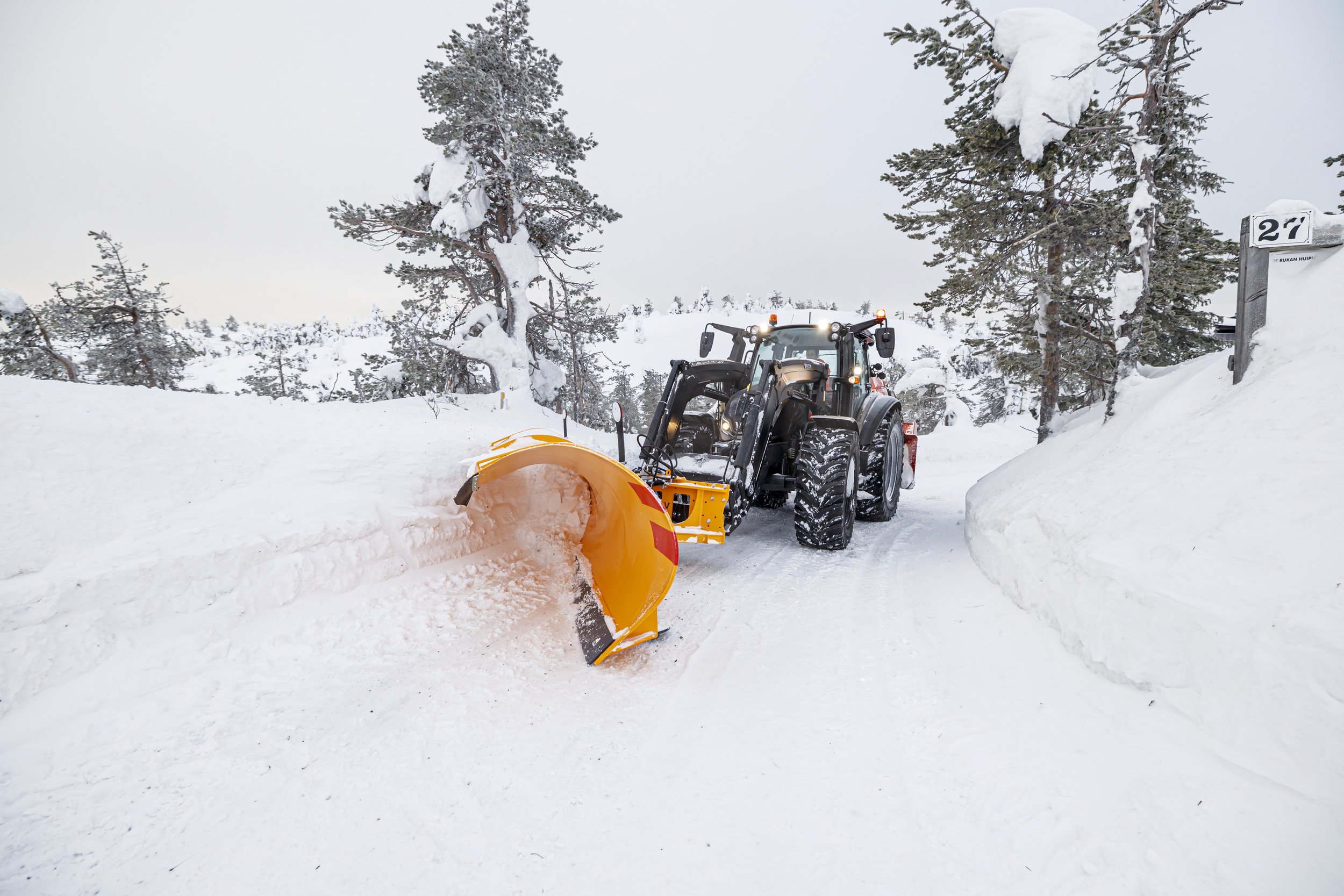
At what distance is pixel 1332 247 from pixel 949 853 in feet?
14.4

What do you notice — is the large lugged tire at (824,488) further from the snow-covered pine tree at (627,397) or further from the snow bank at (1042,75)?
the snow-covered pine tree at (627,397)

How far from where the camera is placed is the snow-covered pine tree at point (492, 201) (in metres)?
11.4

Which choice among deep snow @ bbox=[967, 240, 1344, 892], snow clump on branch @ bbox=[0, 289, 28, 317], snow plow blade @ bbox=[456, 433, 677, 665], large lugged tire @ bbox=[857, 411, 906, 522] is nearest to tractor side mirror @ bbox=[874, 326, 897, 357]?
large lugged tire @ bbox=[857, 411, 906, 522]

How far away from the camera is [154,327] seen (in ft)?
45.3

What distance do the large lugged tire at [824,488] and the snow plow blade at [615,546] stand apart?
2156 mm

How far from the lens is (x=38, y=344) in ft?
38.7

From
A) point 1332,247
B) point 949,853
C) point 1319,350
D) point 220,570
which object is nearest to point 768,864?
point 949,853

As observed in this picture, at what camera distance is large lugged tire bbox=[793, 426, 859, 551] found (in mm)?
5434

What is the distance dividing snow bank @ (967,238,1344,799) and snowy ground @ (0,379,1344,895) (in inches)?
6.8

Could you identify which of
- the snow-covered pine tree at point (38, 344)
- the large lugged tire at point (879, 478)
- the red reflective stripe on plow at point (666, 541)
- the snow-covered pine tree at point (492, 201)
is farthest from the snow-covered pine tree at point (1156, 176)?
the snow-covered pine tree at point (38, 344)

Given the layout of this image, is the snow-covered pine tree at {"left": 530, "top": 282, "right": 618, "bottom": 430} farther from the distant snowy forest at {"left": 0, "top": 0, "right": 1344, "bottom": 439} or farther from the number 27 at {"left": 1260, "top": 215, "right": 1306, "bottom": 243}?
the number 27 at {"left": 1260, "top": 215, "right": 1306, "bottom": 243}

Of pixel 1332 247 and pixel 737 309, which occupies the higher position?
pixel 737 309

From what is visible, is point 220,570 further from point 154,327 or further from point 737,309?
point 737,309

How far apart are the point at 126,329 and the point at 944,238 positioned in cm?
1876
